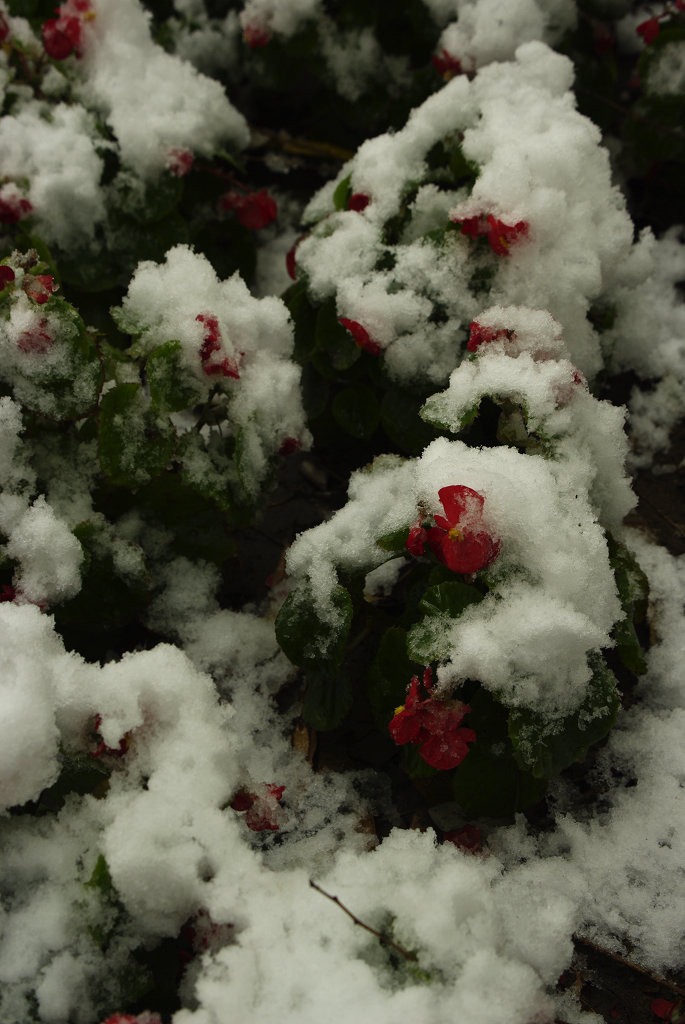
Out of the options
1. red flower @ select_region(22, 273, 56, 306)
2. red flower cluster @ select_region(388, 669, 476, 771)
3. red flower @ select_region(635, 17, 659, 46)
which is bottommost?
red flower cluster @ select_region(388, 669, 476, 771)

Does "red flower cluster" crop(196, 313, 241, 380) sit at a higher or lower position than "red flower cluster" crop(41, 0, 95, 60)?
lower

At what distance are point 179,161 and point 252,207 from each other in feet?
0.56

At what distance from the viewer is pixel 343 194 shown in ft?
4.88

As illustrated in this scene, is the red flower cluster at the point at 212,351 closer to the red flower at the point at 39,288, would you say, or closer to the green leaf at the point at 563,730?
the red flower at the point at 39,288

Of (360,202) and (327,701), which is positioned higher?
(360,202)

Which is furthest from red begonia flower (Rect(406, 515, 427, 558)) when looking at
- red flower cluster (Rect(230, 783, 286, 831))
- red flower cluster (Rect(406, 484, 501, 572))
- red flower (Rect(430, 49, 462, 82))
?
red flower (Rect(430, 49, 462, 82))

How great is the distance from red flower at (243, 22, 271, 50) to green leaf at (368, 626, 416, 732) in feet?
4.73

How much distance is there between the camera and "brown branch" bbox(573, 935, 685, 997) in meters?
1.02

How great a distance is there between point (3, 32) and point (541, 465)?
4.66 ft

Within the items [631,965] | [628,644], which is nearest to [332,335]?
[628,644]

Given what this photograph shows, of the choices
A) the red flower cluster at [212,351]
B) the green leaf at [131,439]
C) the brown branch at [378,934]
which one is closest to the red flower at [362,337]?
the red flower cluster at [212,351]

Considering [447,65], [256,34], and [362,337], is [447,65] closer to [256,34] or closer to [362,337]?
[256,34]

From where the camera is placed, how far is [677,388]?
1.62 m

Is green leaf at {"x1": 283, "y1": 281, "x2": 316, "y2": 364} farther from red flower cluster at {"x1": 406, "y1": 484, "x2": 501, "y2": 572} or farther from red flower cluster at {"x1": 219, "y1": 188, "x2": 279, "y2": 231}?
red flower cluster at {"x1": 406, "y1": 484, "x2": 501, "y2": 572}
